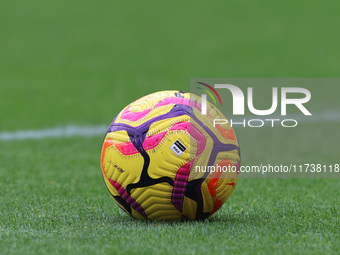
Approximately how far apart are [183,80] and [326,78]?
3.48 metres

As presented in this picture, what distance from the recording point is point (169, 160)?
15.0 ft

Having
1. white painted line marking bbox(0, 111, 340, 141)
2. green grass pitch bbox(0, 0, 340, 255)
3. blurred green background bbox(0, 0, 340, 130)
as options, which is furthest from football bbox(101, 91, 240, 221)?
blurred green background bbox(0, 0, 340, 130)

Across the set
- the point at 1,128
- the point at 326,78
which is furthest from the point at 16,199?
the point at 326,78

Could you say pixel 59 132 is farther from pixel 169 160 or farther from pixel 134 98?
pixel 169 160

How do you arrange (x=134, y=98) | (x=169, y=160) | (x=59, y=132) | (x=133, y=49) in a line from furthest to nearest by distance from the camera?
(x=133, y=49) → (x=134, y=98) → (x=59, y=132) → (x=169, y=160)

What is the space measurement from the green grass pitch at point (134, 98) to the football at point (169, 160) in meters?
0.17

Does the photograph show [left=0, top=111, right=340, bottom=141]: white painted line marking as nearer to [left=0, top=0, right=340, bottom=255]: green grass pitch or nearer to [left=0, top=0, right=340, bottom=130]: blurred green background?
[left=0, top=0, right=340, bottom=255]: green grass pitch

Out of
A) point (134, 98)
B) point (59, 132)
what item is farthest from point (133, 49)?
point (59, 132)

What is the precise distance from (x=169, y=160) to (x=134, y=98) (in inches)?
333

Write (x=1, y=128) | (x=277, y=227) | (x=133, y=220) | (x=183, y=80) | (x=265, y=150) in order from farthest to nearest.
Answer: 1. (x=183, y=80)
2. (x=1, y=128)
3. (x=265, y=150)
4. (x=133, y=220)
5. (x=277, y=227)

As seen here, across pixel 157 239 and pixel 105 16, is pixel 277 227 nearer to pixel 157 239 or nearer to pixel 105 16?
pixel 157 239

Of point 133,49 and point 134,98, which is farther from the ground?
point 133,49

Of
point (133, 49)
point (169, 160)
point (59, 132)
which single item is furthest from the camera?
point (133, 49)

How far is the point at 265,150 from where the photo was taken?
907 cm
